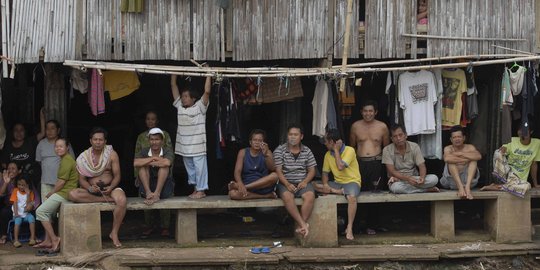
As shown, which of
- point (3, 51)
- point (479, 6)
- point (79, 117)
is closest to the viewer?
point (3, 51)

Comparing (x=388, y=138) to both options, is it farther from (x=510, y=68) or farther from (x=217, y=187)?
(x=217, y=187)

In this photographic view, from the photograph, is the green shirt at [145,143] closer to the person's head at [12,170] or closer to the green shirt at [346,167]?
the person's head at [12,170]

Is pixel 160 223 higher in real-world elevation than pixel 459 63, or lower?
lower

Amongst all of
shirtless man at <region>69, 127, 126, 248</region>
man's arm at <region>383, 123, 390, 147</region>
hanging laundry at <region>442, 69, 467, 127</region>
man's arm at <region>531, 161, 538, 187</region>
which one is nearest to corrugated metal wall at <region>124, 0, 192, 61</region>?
shirtless man at <region>69, 127, 126, 248</region>

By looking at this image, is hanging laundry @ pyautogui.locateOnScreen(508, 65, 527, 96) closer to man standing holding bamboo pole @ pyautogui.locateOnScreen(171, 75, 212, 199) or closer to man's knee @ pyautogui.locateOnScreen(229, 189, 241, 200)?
man's knee @ pyautogui.locateOnScreen(229, 189, 241, 200)

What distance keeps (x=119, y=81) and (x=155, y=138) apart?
1206mm

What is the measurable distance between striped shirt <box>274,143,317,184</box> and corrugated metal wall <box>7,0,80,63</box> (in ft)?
10.2

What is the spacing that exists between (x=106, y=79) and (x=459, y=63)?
495 centimetres

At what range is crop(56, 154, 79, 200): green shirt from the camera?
32.2 ft

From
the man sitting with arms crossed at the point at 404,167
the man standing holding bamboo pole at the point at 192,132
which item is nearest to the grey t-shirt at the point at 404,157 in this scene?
the man sitting with arms crossed at the point at 404,167

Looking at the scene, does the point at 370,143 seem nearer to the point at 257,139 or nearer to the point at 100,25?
the point at 257,139

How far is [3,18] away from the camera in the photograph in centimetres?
965

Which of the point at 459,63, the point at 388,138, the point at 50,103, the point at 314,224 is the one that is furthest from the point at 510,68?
the point at 50,103

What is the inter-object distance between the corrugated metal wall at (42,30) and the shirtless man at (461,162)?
5.35m
